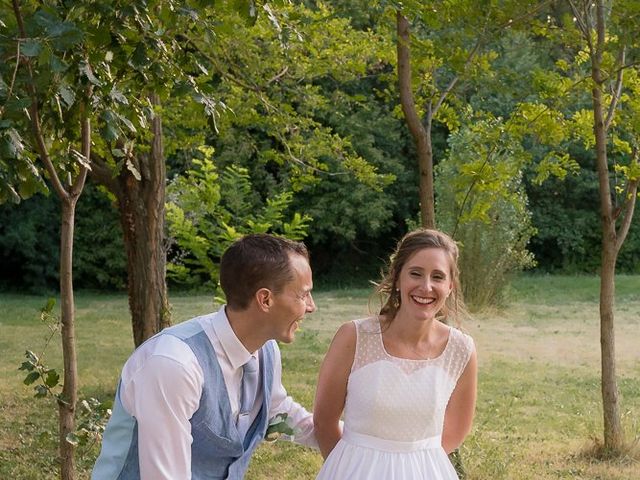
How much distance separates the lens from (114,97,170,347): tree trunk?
271 inches

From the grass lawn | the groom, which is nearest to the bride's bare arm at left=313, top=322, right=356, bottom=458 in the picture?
the groom

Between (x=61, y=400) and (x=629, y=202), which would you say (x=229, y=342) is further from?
(x=629, y=202)

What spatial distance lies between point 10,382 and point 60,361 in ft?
7.39

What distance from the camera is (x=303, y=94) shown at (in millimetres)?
8227

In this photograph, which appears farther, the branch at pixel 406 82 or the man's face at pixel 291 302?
the branch at pixel 406 82

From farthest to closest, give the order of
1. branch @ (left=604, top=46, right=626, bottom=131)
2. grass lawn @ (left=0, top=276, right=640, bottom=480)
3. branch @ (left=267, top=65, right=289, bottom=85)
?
branch @ (left=267, top=65, right=289, bottom=85)
grass lawn @ (left=0, top=276, right=640, bottom=480)
branch @ (left=604, top=46, right=626, bottom=131)

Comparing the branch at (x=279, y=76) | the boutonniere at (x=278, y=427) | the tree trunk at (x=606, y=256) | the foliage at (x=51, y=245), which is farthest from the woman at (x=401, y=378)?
the foliage at (x=51, y=245)

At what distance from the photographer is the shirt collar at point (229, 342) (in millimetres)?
2141

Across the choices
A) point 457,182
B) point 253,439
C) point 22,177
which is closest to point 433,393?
point 253,439

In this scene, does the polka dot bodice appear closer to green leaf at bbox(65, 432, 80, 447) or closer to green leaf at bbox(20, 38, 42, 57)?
green leaf at bbox(65, 432, 80, 447)

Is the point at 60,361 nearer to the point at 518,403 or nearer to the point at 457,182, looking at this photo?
the point at 518,403

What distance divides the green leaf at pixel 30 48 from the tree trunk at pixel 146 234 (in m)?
4.46

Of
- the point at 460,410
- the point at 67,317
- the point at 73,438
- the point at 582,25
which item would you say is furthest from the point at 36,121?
the point at 582,25

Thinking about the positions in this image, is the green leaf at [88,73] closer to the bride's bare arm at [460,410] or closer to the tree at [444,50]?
the bride's bare arm at [460,410]
